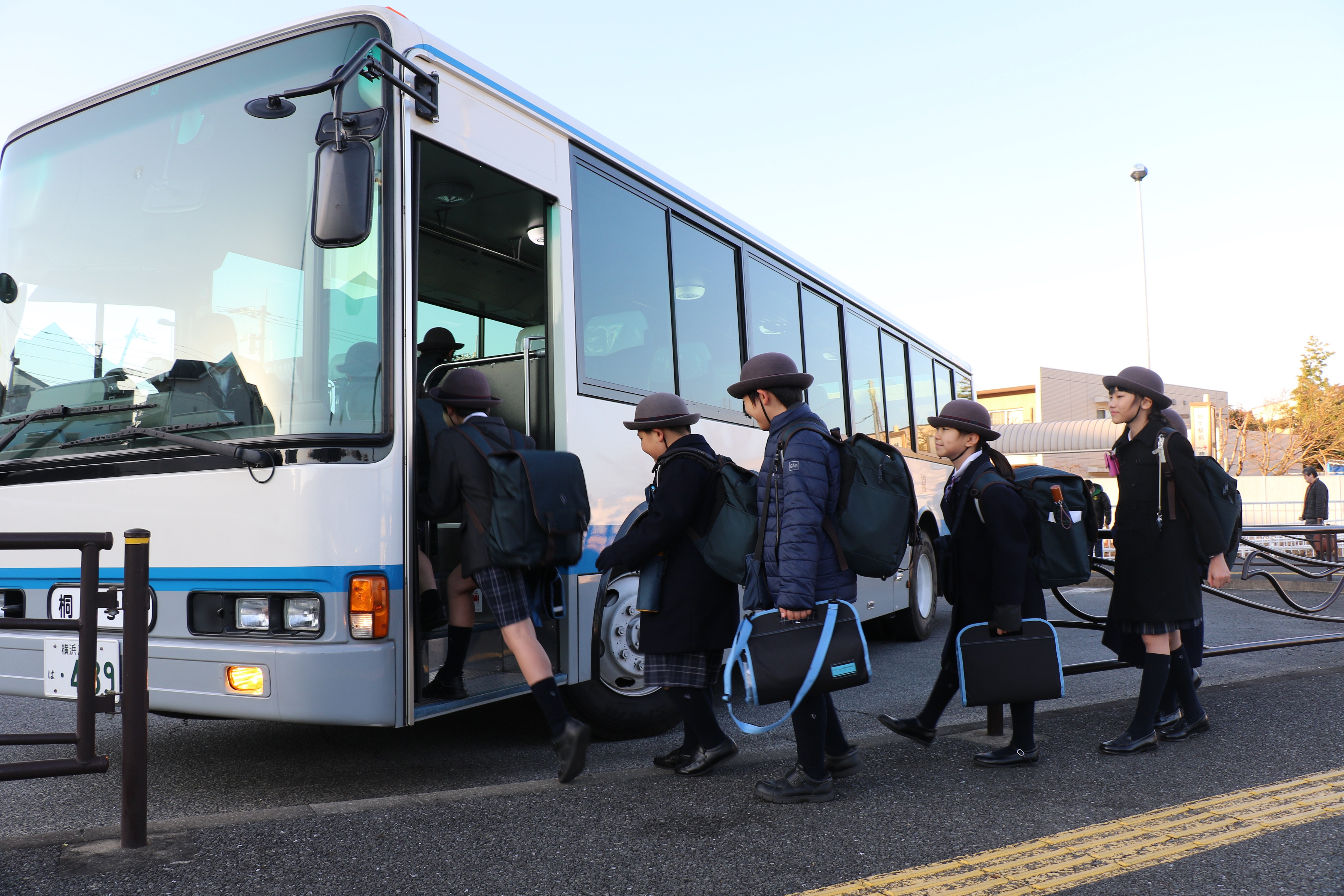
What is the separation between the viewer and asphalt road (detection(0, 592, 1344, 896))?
3146 mm

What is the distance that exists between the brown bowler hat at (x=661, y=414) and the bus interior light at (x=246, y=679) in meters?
1.78

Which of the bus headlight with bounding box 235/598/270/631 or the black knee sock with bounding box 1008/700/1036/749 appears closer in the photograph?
the bus headlight with bounding box 235/598/270/631

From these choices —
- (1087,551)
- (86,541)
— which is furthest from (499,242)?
(1087,551)

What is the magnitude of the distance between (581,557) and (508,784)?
105 centimetres

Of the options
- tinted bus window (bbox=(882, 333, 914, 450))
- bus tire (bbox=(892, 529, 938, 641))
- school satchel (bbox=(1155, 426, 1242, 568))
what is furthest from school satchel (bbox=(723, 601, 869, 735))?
tinted bus window (bbox=(882, 333, 914, 450))

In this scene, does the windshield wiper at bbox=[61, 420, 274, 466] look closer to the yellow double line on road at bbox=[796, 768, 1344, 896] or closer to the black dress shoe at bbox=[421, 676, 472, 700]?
the black dress shoe at bbox=[421, 676, 472, 700]

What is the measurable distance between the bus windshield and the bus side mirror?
0.99 feet

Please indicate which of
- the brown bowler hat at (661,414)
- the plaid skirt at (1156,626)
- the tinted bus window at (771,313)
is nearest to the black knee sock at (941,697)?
the plaid skirt at (1156,626)

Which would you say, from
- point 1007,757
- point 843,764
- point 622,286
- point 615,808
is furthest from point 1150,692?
point 622,286

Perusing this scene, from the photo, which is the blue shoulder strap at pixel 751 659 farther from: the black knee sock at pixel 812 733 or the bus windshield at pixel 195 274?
the bus windshield at pixel 195 274

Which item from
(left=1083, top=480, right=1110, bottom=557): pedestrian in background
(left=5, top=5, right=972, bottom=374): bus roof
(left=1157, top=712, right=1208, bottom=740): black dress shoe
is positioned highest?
(left=5, top=5, right=972, bottom=374): bus roof

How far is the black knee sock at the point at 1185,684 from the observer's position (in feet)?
16.5

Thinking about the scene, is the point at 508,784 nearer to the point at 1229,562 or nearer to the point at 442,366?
the point at 442,366

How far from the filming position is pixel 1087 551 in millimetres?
4594
